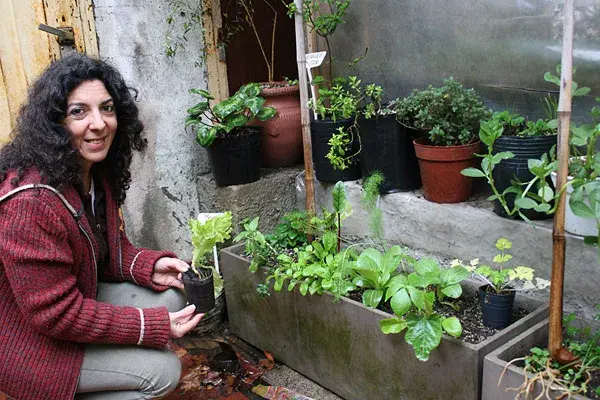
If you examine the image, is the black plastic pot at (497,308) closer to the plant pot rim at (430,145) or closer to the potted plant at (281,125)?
the plant pot rim at (430,145)

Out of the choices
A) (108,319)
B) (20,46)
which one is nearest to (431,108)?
(108,319)

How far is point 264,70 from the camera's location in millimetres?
4227

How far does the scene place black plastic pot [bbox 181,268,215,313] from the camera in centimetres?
232

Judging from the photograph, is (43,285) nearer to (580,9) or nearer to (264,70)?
(580,9)

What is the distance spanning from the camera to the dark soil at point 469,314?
6.98 feet

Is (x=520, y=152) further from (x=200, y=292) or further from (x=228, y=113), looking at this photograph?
(x=228, y=113)

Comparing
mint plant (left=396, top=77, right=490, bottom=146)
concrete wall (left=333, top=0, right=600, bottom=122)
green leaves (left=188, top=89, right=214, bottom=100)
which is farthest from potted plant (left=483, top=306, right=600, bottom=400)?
green leaves (left=188, top=89, right=214, bottom=100)

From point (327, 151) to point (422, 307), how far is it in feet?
4.15

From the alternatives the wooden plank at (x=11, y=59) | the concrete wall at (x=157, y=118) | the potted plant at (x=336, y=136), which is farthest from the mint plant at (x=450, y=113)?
the wooden plank at (x=11, y=59)

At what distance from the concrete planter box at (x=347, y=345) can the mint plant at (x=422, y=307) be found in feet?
0.19

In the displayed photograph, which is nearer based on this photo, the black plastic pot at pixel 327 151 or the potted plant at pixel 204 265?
the potted plant at pixel 204 265

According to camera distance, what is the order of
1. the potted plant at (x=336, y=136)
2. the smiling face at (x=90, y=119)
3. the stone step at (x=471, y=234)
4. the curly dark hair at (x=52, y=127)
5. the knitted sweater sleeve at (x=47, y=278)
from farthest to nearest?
the potted plant at (x=336, y=136)
the stone step at (x=471, y=234)
the smiling face at (x=90, y=119)
the curly dark hair at (x=52, y=127)
the knitted sweater sleeve at (x=47, y=278)

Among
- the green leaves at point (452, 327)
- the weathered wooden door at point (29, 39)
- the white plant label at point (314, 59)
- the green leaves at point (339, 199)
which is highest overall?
the weathered wooden door at point (29, 39)

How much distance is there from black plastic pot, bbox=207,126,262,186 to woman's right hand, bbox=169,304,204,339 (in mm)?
1260
